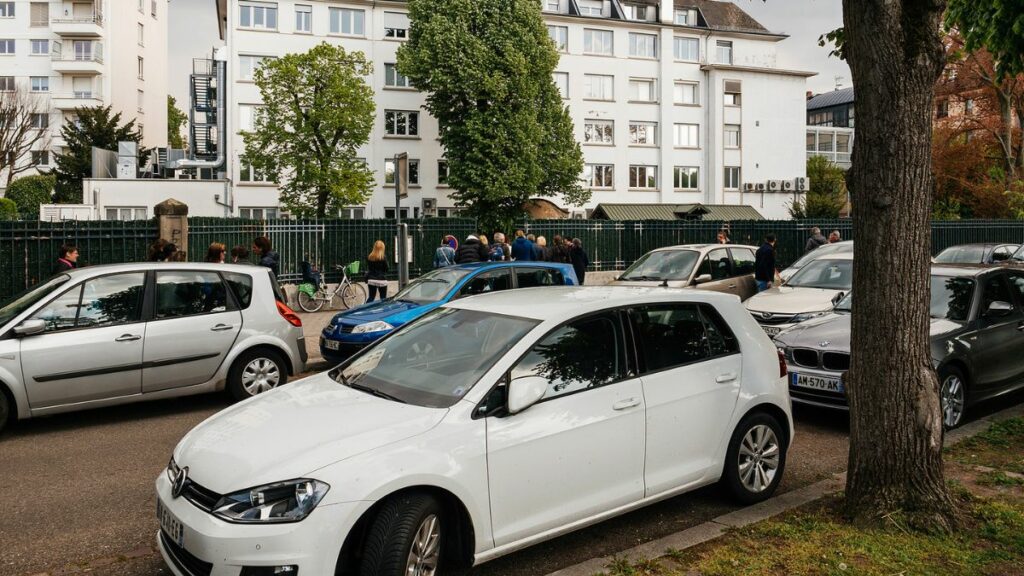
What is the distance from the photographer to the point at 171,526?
151 inches

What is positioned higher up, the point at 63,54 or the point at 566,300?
the point at 63,54

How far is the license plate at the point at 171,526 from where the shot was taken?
12.2 feet

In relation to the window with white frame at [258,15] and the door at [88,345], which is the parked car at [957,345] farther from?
the window with white frame at [258,15]

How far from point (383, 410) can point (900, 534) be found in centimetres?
321

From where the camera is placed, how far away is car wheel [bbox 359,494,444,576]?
3635mm

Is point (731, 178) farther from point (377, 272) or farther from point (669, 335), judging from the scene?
point (669, 335)

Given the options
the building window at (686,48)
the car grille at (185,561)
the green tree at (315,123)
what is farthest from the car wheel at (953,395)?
the building window at (686,48)

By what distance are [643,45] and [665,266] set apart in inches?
1540

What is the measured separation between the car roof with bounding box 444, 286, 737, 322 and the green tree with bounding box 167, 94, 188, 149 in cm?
8137

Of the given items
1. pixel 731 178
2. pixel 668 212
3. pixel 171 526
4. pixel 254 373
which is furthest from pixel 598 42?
Result: pixel 171 526

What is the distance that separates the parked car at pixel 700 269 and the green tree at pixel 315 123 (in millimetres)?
24076

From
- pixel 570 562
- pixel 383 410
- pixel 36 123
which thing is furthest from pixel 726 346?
pixel 36 123

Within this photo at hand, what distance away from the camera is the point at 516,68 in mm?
39094

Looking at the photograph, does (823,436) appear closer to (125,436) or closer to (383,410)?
(383,410)
